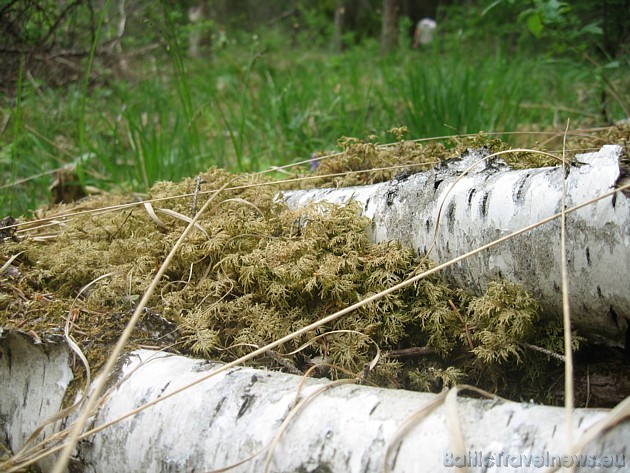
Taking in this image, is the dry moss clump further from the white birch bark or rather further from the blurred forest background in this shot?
the blurred forest background

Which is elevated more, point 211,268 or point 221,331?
point 211,268

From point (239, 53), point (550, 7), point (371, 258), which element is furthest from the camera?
point (239, 53)

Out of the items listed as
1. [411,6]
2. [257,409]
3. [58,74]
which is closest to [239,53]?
[58,74]

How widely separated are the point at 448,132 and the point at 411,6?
10.7 meters

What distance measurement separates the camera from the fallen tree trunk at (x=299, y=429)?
72 cm

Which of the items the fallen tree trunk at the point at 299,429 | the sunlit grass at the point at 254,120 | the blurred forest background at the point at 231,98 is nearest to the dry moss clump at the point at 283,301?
the fallen tree trunk at the point at 299,429

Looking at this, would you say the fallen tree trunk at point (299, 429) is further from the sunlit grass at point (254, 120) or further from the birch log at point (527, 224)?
the sunlit grass at point (254, 120)

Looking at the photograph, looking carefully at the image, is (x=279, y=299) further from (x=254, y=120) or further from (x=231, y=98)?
(x=231, y=98)

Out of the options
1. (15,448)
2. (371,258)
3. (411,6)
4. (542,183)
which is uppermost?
(411,6)

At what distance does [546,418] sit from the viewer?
748 millimetres

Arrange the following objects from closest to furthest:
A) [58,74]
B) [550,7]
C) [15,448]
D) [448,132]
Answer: [15,448], [550,7], [448,132], [58,74]

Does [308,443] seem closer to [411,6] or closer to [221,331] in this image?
[221,331]

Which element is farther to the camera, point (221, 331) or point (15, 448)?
point (221, 331)

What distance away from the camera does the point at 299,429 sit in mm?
826
